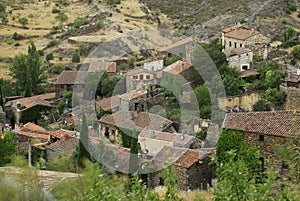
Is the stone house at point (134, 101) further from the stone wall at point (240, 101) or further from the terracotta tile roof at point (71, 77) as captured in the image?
the terracotta tile roof at point (71, 77)

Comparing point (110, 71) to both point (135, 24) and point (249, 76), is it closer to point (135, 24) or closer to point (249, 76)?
point (249, 76)

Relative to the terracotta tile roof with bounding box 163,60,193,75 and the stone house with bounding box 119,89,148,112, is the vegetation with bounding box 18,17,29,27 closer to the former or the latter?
the terracotta tile roof with bounding box 163,60,193,75

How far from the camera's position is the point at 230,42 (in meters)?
36.6

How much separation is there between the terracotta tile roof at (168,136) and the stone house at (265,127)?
3.93m

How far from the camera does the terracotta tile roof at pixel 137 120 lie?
25.4 meters

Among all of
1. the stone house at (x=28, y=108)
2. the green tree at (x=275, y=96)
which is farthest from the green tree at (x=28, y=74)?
the green tree at (x=275, y=96)

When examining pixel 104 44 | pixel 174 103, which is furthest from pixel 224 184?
pixel 104 44

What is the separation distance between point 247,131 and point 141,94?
12.6 meters

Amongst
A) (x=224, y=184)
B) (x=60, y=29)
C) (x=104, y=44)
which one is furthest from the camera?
(x=60, y=29)

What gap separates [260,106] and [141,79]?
8.51 metres

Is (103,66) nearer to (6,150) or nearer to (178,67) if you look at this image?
(178,67)

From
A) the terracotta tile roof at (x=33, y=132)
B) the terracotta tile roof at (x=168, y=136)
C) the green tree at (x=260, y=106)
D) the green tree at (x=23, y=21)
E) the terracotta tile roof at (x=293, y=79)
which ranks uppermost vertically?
the green tree at (x=23, y=21)

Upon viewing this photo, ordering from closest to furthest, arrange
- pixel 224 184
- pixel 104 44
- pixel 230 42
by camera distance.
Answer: pixel 224 184, pixel 230 42, pixel 104 44

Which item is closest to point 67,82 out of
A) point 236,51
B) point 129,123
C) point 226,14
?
point 236,51
